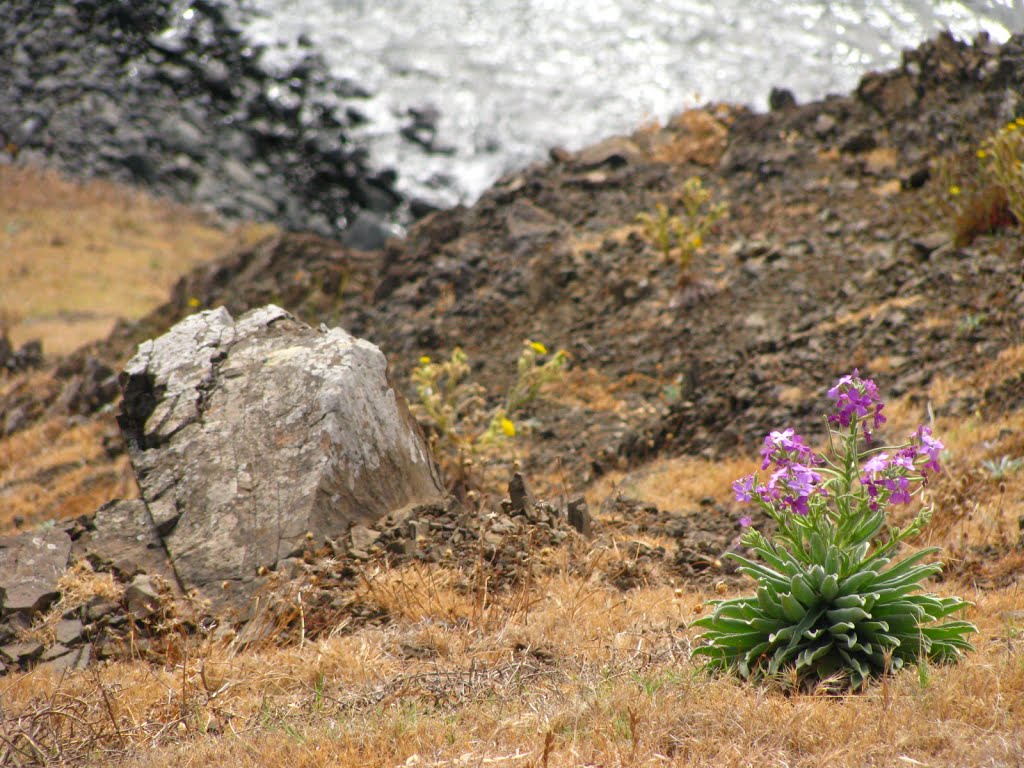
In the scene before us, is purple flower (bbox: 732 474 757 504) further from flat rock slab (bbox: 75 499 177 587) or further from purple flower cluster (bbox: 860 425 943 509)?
flat rock slab (bbox: 75 499 177 587)

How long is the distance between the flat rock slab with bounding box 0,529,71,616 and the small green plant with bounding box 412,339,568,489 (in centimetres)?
216

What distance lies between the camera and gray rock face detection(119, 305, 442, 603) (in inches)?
161

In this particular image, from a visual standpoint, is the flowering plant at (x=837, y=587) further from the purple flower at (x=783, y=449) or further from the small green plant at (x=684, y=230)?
the small green plant at (x=684, y=230)

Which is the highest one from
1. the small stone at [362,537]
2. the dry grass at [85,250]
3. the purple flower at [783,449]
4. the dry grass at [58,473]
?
the purple flower at [783,449]

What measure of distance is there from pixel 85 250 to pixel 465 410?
561 inches

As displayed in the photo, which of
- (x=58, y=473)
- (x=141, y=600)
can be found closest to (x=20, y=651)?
(x=141, y=600)

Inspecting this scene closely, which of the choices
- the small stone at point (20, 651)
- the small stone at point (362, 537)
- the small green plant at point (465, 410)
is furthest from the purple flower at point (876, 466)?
the small stone at point (20, 651)

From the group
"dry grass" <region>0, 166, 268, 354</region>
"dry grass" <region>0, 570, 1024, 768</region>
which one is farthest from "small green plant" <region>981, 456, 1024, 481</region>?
"dry grass" <region>0, 166, 268, 354</region>

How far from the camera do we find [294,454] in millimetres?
4266

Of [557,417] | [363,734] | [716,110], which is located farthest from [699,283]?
[363,734]

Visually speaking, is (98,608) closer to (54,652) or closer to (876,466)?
(54,652)

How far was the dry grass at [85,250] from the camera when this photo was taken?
49.7 ft

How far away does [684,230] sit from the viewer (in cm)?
902

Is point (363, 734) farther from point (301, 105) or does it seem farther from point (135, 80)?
point (135, 80)
